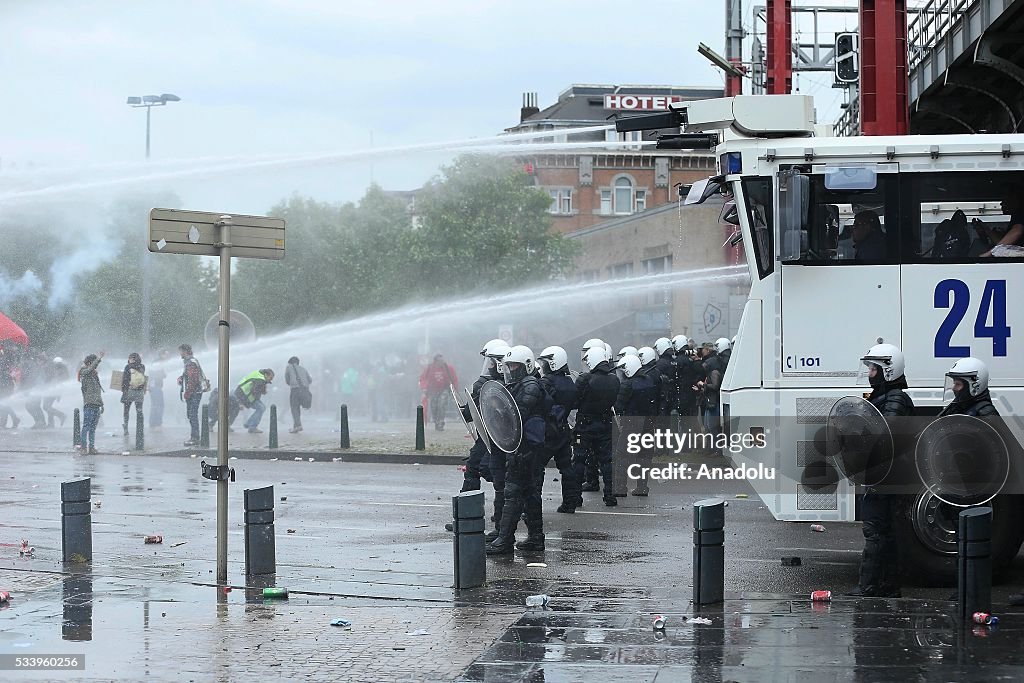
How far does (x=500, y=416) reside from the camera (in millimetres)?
11719

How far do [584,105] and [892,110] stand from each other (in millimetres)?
58535

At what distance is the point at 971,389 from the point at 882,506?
107 centimetres

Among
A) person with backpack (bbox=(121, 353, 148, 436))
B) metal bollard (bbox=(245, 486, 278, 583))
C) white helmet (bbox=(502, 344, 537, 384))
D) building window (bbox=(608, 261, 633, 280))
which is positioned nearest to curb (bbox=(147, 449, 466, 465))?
person with backpack (bbox=(121, 353, 148, 436))

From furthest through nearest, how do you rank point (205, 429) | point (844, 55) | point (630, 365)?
point (844, 55) → point (205, 429) → point (630, 365)

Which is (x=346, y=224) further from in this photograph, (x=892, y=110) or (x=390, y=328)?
(x=892, y=110)

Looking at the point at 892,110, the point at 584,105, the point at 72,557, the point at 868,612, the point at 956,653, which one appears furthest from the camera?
the point at 584,105

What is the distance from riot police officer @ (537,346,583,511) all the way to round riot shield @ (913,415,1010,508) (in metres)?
4.24

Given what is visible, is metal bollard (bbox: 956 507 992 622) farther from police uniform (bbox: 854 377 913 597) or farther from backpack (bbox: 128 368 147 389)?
backpack (bbox: 128 368 147 389)

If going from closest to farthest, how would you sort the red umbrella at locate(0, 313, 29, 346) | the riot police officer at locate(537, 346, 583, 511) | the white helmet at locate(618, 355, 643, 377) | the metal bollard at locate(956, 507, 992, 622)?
the metal bollard at locate(956, 507, 992, 622), the riot police officer at locate(537, 346, 583, 511), the white helmet at locate(618, 355, 643, 377), the red umbrella at locate(0, 313, 29, 346)

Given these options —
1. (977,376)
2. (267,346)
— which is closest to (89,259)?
(267,346)

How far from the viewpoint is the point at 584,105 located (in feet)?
256

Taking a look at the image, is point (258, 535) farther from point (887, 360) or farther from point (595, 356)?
point (595, 356)

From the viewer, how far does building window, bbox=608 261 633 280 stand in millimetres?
45156

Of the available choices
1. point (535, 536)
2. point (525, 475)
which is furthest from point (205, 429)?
point (525, 475)
